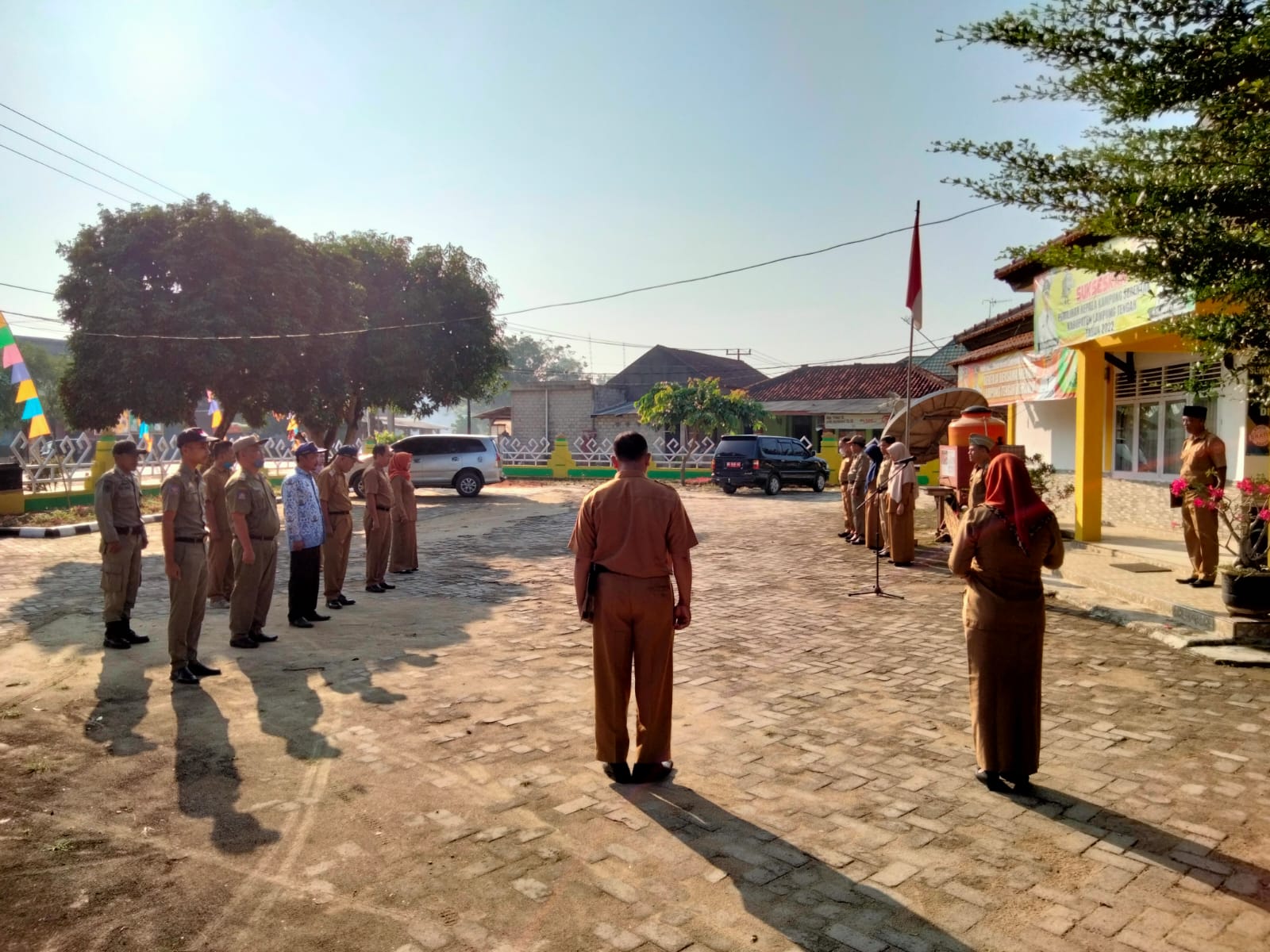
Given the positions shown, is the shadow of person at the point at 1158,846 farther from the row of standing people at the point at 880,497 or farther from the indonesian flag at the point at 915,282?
the indonesian flag at the point at 915,282

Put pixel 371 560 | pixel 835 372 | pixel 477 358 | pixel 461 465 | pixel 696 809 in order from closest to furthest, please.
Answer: pixel 696 809 → pixel 371 560 → pixel 461 465 → pixel 477 358 → pixel 835 372

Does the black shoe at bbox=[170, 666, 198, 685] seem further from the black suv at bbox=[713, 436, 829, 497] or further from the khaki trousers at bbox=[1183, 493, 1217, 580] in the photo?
the black suv at bbox=[713, 436, 829, 497]

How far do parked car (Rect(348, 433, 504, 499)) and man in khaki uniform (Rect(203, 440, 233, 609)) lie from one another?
13863 mm

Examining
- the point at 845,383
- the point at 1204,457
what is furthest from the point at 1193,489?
the point at 845,383

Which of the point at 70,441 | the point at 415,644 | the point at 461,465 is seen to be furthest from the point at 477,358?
the point at 415,644

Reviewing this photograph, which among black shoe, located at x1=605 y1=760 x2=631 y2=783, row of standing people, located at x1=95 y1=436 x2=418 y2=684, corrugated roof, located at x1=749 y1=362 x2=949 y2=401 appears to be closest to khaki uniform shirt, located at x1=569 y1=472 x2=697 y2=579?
black shoe, located at x1=605 y1=760 x2=631 y2=783

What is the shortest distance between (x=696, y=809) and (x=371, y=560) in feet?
22.4

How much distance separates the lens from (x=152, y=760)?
4.58m

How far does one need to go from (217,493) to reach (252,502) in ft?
6.78

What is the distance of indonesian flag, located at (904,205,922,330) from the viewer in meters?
14.4

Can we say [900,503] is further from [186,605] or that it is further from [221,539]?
[186,605]

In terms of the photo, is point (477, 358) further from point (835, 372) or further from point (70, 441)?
point (835, 372)

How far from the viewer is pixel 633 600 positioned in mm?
4242

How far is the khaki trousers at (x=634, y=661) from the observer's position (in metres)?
4.26
